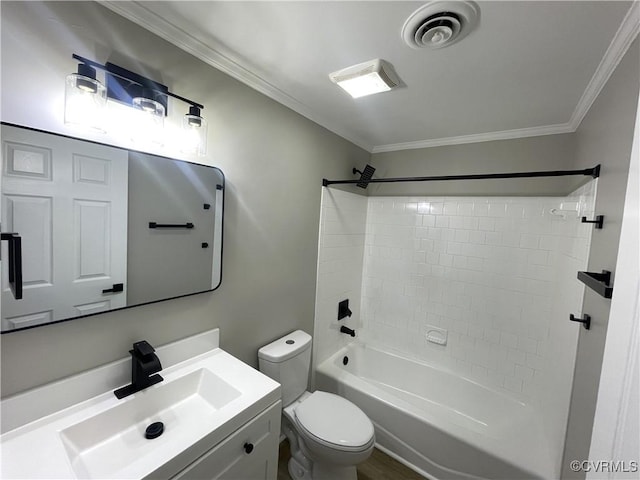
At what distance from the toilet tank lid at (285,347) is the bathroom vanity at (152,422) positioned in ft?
1.10

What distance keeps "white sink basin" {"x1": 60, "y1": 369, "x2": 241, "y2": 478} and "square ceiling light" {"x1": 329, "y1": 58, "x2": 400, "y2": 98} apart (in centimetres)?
164

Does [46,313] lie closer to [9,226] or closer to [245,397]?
[9,226]

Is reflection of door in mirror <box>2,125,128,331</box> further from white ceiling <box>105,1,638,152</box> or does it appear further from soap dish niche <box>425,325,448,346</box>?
soap dish niche <box>425,325,448,346</box>

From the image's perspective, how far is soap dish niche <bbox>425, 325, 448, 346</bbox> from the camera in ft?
7.59

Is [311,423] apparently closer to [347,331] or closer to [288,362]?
[288,362]

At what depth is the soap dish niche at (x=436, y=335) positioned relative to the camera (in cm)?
231

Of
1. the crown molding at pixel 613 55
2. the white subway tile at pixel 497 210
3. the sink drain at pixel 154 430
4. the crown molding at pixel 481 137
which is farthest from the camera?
the white subway tile at pixel 497 210

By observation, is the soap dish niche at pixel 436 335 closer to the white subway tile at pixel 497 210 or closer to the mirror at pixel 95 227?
the white subway tile at pixel 497 210

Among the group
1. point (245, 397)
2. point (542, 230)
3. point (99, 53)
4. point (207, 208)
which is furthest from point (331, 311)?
point (99, 53)

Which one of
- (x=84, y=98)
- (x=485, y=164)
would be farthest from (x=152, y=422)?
(x=485, y=164)

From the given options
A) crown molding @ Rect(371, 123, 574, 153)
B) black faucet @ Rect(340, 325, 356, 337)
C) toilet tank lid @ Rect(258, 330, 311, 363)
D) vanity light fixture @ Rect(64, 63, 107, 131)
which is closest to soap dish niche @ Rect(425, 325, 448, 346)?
black faucet @ Rect(340, 325, 356, 337)

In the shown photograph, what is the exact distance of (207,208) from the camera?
1.34 m

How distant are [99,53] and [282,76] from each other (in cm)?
82

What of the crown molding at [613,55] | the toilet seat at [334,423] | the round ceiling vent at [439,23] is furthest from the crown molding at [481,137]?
the toilet seat at [334,423]
